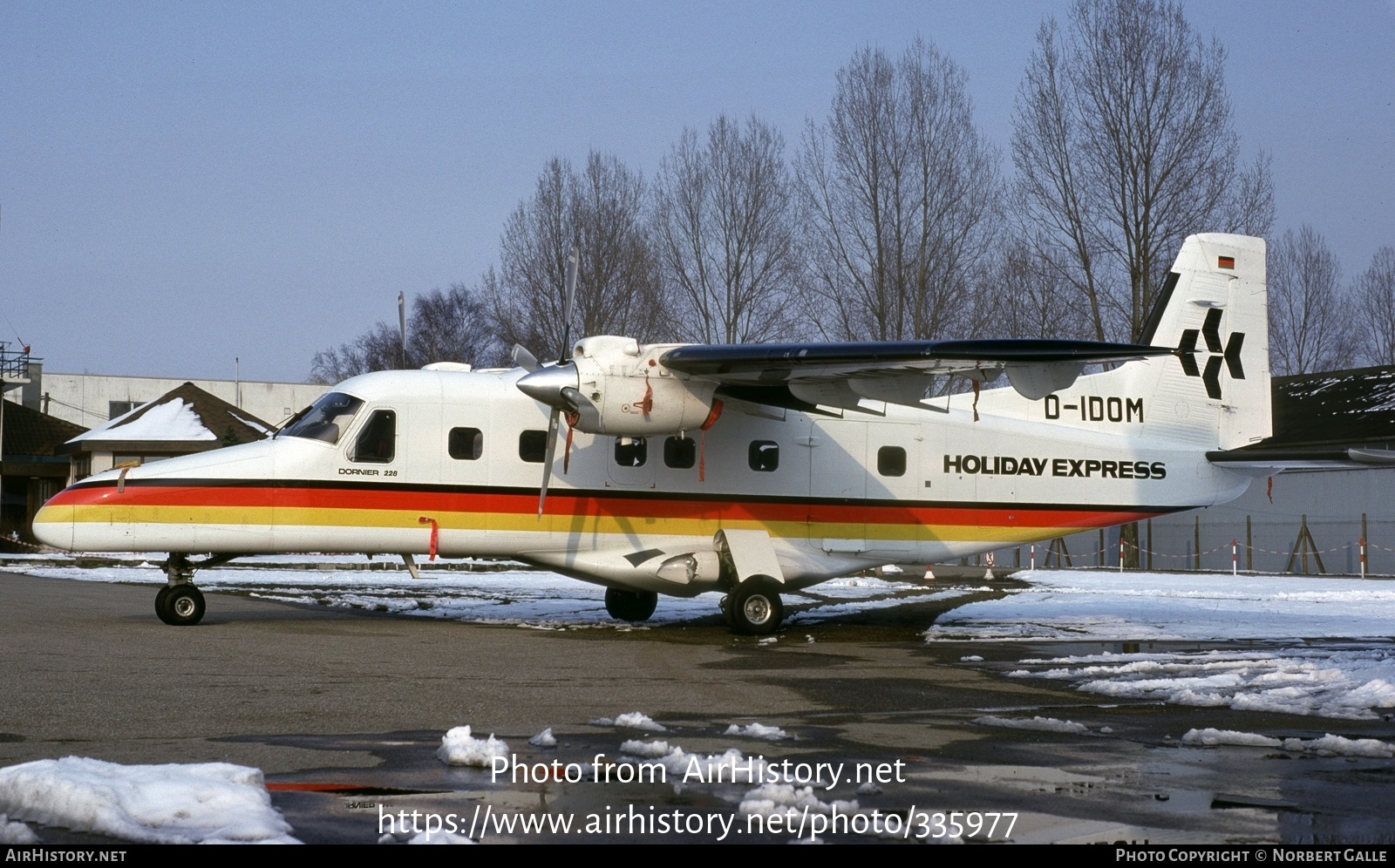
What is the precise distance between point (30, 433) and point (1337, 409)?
160 feet

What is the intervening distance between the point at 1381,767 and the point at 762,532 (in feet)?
30.8

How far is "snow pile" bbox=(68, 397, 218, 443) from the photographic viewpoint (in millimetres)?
43750


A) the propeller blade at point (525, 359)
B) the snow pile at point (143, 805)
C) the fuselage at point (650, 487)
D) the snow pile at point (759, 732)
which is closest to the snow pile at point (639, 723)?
the snow pile at point (759, 732)

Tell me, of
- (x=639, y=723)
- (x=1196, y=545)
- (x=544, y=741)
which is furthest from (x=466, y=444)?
(x=1196, y=545)

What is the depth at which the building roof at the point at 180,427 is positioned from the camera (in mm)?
43312

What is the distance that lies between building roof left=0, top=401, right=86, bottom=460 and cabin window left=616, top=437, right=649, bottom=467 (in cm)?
4045

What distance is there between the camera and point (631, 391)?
13.7m

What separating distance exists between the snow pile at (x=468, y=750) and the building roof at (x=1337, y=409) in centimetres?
3317

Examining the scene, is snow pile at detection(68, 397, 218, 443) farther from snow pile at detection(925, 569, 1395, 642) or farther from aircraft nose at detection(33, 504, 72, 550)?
aircraft nose at detection(33, 504, 72, 550)

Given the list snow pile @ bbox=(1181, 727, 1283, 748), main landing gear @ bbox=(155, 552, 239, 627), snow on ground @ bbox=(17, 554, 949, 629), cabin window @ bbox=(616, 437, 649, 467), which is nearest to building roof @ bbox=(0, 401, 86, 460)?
snow on ground @ bbox=(17, 554, 949, 629)

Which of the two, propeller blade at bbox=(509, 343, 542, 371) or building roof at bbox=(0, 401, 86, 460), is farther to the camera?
building roof at bbox=(0, 401, 86, 460)

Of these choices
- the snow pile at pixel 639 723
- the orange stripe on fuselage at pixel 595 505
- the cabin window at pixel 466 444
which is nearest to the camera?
the snow pile at pixel 639 723

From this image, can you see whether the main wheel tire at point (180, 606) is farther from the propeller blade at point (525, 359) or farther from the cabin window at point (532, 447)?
the propeller blade at point (525, 359)
